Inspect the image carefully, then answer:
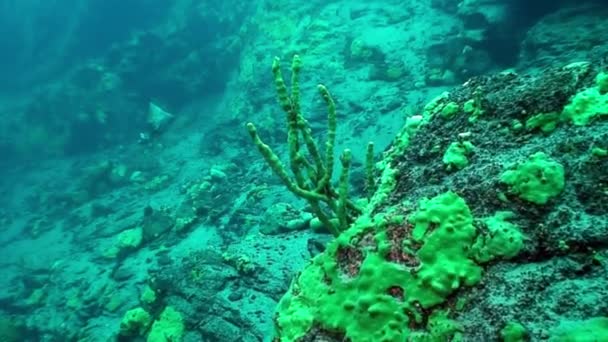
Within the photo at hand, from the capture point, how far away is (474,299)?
72.4 inches

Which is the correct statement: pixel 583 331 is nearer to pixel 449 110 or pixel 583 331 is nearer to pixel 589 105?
pixel 589 105

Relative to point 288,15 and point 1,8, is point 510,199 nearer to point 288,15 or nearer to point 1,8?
point 288,15

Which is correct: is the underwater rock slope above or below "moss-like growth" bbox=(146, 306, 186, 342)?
above

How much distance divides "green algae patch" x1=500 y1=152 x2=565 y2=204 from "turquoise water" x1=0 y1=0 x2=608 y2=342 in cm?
1

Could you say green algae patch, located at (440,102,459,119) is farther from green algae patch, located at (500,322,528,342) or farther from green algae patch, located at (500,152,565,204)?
green algae patch, located at (500,322,528,342)

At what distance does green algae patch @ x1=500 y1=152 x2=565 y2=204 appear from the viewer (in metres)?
2.04

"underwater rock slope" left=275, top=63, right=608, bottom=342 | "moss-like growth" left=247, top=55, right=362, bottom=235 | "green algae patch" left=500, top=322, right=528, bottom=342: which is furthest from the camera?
"moss-like growth" left=247, top=55, right=362, bottom=235

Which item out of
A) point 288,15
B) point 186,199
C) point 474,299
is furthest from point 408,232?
point 288,15

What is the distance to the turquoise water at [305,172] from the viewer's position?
1.93 meters

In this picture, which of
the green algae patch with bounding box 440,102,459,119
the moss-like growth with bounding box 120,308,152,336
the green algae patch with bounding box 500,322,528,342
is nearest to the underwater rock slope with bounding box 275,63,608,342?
the green algae patch with bounding box 500,322,528,342

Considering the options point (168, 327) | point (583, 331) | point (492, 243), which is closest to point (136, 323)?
point (168, 327)

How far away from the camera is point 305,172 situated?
958 cm

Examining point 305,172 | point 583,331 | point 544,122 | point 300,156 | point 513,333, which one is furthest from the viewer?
point 305,172

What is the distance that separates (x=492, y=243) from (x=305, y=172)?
7671 mm
